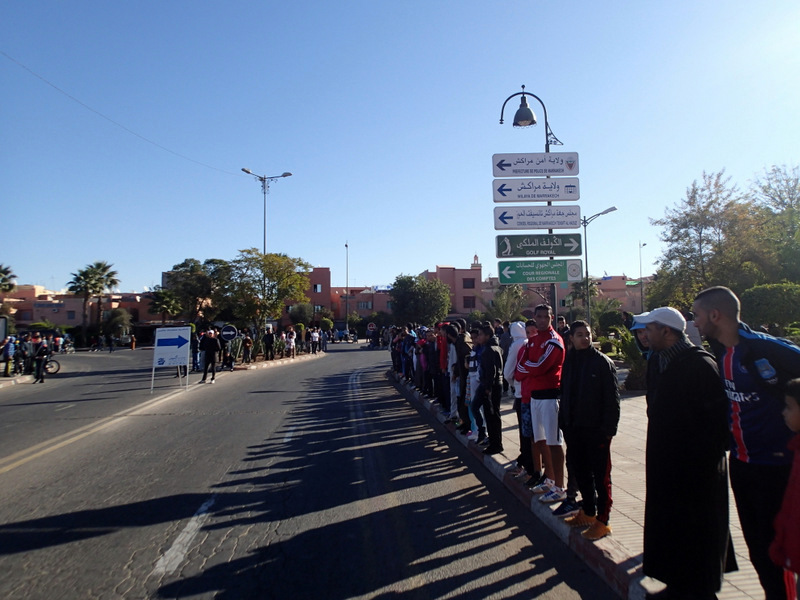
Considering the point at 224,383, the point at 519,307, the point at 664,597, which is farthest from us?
the point at 519,307

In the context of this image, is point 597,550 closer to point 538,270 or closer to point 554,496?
point 554,496

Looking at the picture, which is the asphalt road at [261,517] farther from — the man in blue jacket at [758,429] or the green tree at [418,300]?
the green tree at [418,300]

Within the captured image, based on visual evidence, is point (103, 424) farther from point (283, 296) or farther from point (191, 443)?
point (283, 296)

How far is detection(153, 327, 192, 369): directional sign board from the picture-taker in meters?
16.8

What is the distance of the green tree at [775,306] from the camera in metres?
16.3

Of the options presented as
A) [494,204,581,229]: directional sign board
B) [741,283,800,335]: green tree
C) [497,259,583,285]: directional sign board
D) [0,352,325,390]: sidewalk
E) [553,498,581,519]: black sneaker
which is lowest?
[553,498,581,519]: black sneaker

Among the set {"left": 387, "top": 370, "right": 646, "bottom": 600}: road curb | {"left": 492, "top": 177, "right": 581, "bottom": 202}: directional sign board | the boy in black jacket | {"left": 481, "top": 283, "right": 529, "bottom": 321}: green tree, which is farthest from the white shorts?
{"left": 481, "top": 283, "right": 529, "bottom": 321}: green tree

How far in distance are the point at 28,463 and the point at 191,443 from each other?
2.13 m

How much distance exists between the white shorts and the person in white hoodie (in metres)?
0.40

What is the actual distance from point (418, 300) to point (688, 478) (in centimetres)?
5384

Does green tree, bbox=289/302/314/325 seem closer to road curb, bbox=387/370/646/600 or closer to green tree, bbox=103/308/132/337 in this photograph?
green tree, bbox=103/308/132/337

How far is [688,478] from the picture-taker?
10.9 feet

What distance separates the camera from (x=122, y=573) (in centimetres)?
412

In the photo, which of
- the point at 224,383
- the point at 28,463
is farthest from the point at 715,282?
the point at 28,463
